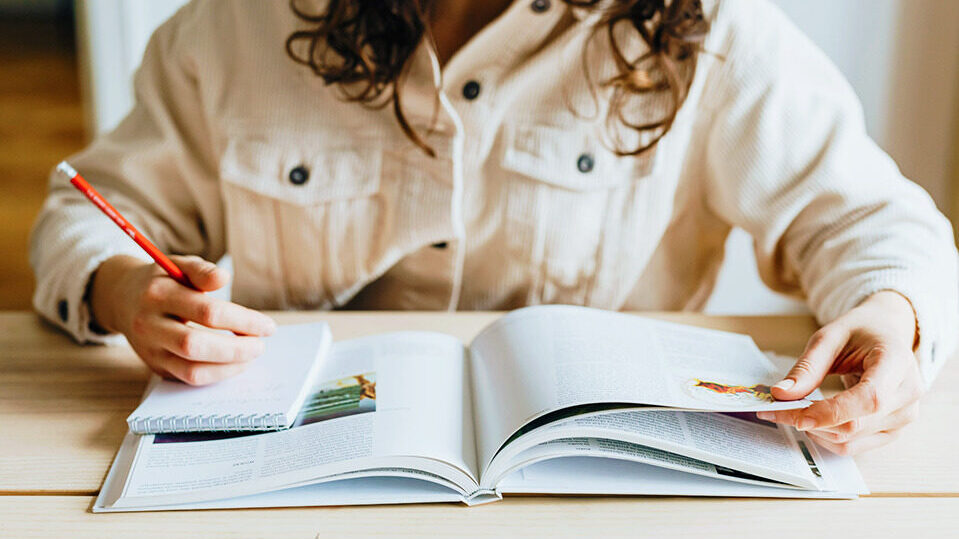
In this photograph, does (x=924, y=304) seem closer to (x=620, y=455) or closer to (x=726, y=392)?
(x=726, y=392)

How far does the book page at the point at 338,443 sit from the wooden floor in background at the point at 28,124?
1.86 metres

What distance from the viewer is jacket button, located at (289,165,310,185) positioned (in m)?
1.04

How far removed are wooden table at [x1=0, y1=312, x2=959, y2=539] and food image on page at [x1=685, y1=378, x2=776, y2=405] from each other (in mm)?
71

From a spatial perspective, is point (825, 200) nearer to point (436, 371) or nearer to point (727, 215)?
point (727, 215)

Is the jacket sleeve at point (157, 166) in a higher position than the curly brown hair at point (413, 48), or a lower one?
lower

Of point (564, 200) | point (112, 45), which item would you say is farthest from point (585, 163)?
point (112, 45)

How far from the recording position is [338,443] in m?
0.63

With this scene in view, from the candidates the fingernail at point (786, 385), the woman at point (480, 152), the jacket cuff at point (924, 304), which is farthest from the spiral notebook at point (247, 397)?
the jacket cuff at point (924, 304)

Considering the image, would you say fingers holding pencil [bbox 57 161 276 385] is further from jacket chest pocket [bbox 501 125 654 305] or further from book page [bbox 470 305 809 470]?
jacket chest pocket [bbox 501 125 654 305]

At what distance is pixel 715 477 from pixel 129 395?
19.5 inches

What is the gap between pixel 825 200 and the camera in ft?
3.17

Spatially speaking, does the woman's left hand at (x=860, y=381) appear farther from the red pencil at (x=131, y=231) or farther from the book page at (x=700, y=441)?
the red pencil at (x=131, y=231)

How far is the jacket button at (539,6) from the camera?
985mm

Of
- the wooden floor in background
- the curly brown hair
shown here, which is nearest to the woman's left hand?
the curly brown hair
